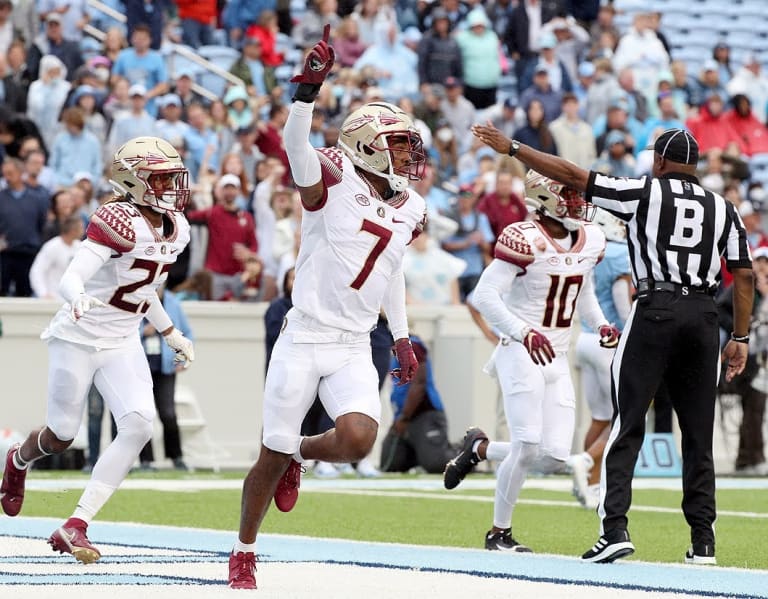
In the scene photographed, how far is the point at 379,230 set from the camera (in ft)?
22.0

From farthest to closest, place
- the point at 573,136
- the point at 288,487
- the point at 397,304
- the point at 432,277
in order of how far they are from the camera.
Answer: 1. the point at 573,136
2. the point at 432,277
3. the point at 397,304
4. the point at 288,487

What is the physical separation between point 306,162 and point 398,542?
2948 mm

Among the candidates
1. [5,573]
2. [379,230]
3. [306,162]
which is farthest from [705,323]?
[5,573]

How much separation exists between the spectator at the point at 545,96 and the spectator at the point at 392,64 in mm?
1305

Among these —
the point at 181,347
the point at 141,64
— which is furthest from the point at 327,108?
the point at 181,347

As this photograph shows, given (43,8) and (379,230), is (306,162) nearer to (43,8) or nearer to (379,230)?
(379,230)

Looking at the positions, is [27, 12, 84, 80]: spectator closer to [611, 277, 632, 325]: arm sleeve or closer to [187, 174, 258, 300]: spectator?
[187, 174, 258, 300]: spectator

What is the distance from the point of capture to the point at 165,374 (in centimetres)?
1382

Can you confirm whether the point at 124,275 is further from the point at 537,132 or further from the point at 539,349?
the point at 537,132

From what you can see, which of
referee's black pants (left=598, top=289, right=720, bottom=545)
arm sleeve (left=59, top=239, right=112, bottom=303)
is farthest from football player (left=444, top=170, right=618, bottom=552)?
arm sleeve (left=59, top=239, right=112, bottom=303)

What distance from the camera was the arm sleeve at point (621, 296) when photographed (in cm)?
1145

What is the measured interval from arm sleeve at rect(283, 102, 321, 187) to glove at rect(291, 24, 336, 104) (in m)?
0.04

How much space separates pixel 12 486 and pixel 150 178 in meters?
1.64

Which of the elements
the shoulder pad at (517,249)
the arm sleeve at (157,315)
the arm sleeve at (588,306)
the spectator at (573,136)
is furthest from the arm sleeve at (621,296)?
the spectator at (573,136)
